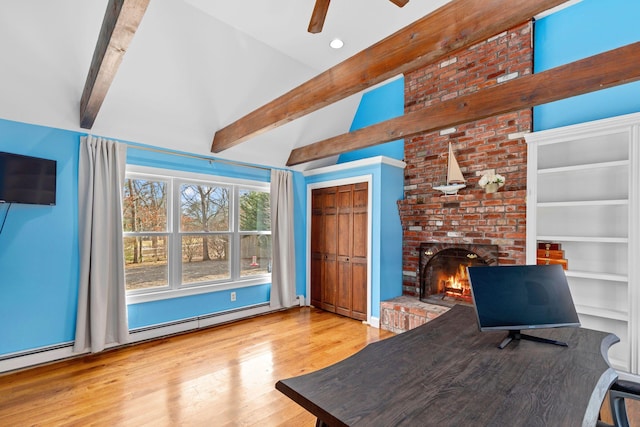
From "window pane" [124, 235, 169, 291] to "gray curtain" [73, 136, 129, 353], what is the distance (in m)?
0.22

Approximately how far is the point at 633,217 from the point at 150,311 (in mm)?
4809

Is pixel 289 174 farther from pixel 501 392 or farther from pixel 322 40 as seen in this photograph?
pixel 501 392

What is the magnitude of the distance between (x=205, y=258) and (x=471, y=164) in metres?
3.66

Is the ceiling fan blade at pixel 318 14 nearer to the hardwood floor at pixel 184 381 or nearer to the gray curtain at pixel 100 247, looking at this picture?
the hardwood floor at pixel 184 381

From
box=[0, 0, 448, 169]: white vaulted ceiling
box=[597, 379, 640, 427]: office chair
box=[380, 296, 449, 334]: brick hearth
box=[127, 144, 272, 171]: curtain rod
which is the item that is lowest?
box=[380, 296, 449, 334]: brick hearth

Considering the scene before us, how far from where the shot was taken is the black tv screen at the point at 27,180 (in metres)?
2.59

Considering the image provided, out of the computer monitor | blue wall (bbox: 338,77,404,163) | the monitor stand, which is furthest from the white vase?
the monitor stand

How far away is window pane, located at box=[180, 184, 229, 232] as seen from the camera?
3930 millimetres

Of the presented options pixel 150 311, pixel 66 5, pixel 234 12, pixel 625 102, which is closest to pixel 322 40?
pixel 234 12

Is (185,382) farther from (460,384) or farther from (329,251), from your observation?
(329,251)

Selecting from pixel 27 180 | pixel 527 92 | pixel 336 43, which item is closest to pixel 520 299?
pixel 527 92

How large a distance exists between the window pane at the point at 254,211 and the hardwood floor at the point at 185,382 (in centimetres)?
151

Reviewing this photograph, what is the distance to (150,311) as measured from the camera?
3.55 meters

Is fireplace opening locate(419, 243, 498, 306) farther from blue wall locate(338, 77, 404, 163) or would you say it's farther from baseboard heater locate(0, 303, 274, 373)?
baseboard heater locate(0, 303, 274, 373)
